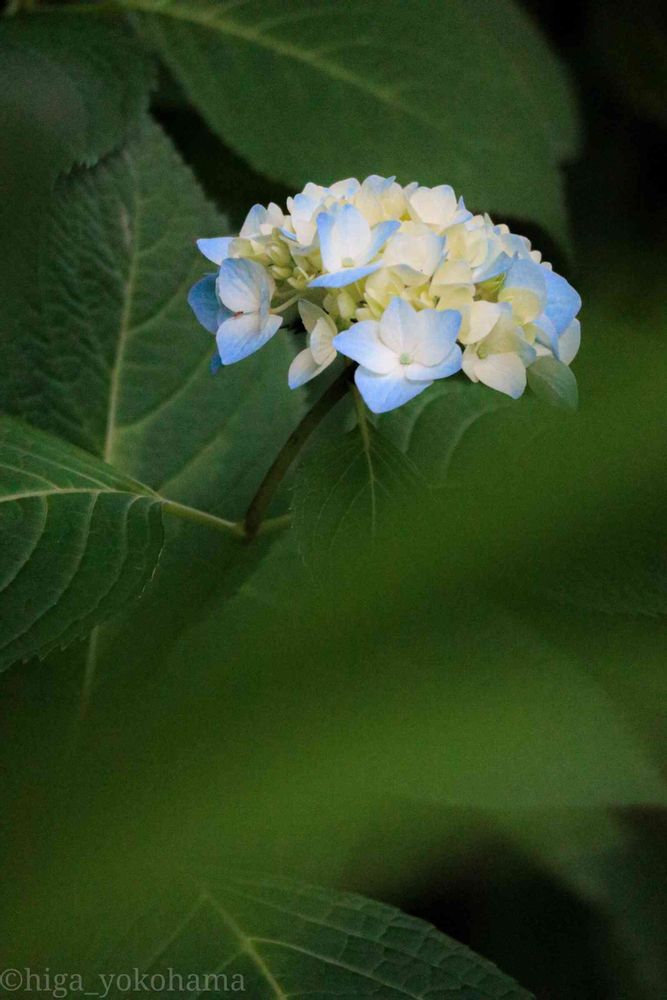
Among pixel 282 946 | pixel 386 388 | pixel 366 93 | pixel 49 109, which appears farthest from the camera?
pixel 366 93

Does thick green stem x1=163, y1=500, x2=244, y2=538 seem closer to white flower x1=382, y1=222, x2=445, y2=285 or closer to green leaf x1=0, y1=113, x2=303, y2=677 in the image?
green leaf x1=0, y1=113, x2=303, y2=677

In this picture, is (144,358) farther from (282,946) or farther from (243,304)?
(282,946)

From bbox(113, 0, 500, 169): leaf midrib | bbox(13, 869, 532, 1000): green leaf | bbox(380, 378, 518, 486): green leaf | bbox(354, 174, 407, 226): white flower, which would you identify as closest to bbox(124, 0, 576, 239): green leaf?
bbox(113, 0, 500, 169): leaf midrib

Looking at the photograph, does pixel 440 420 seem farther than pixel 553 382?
Yes

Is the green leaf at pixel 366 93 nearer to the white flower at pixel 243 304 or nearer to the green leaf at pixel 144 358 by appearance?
the green leaf at pixel 144 358

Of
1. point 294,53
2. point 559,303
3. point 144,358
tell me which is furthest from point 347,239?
point 294,53

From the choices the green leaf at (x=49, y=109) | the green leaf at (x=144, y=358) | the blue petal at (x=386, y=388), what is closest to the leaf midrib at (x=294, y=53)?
the green leaf at (x=49, y=109)
